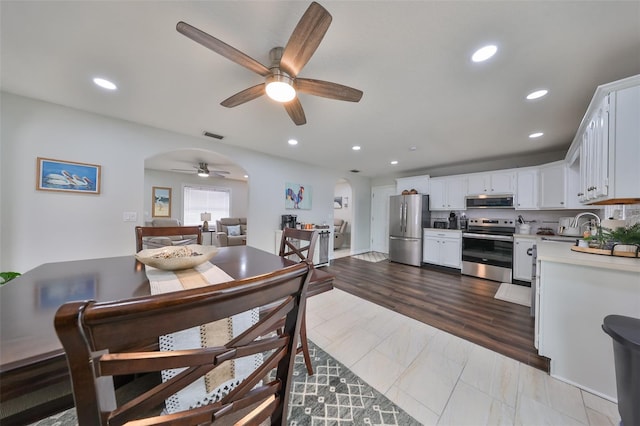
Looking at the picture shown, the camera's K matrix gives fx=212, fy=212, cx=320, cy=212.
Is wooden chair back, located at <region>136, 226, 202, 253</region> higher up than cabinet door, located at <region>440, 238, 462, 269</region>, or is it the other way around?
wooden chair back, located at <region>136, 226, 202, 253</region>

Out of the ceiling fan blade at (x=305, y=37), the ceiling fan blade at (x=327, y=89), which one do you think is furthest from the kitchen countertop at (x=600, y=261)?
the ceiling fan blade at (x=305, y=37)

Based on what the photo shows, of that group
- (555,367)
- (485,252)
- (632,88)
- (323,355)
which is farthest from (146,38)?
(485,252)

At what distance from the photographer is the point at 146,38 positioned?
1484 mm

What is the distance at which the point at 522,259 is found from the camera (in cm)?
360

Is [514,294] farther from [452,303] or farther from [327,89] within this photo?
[327,89]

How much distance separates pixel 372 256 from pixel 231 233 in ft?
12.9

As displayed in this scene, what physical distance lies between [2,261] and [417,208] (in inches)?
244

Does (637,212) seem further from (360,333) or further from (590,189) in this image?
(360,333)

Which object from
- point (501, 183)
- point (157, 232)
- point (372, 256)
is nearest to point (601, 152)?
point (501, 183)

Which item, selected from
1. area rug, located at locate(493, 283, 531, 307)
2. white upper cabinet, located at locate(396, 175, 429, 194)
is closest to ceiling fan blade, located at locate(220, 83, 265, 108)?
area rug, located at locate(493, 283, 531, 307)

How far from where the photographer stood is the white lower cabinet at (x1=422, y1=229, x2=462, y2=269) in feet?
14.4

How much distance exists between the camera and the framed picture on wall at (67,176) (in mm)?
2357

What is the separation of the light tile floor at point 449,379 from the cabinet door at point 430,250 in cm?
281

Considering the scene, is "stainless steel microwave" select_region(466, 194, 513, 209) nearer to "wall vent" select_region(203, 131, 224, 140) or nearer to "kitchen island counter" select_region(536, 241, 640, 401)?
"kitchen island counter" select_region(536, 241, 640, 401)
